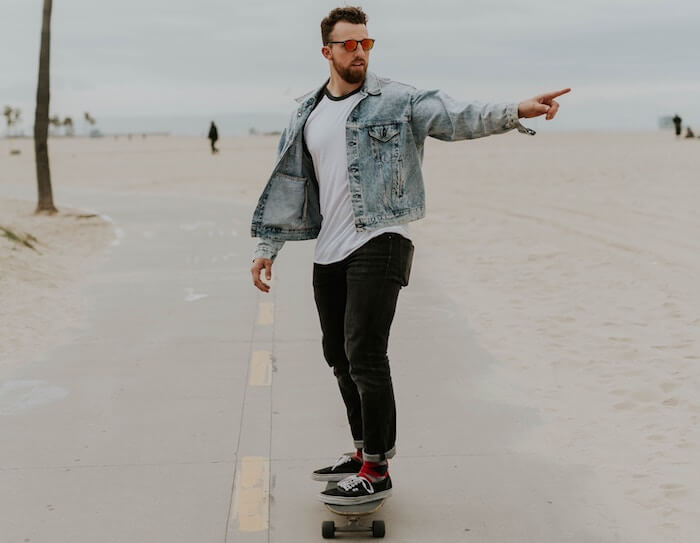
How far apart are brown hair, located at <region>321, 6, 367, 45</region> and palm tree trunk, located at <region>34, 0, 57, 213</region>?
18146 mm

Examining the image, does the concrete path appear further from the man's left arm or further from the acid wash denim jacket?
the man's left arm

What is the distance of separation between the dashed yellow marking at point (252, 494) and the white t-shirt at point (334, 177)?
1.18 m

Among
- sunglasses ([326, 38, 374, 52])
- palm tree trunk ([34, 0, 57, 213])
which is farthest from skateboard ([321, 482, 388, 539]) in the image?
palm tree trunk ([34, 0, 57, 213])

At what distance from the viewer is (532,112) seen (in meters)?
3.91

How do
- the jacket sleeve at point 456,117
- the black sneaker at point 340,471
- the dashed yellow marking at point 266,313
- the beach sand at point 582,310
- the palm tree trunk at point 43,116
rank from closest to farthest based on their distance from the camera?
1. the jacket sleeve at point 456,117
2. the black sneaker at point 340,471
3. the beach sand at point 582,310
4. the dashed yellow marking at point 266,313
5. the palm tree trunk at point 43,116

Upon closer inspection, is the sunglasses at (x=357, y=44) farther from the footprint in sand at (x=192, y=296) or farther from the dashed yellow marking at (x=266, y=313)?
the footprint in sand at (x=192, y=296)

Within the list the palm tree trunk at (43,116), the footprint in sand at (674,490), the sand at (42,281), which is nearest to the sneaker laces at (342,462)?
the footprint in sand at (674,490)

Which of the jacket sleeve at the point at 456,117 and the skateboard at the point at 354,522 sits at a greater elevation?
the jacket sleeve at the point at 456,117

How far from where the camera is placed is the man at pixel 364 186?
4168mm

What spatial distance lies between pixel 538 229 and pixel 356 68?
12287 mm

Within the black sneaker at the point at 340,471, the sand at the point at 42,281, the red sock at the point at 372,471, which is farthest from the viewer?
the sand at the point at 42,281

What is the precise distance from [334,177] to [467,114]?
652 mm

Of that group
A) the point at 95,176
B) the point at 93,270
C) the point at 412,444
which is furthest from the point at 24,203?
the point at 412,444

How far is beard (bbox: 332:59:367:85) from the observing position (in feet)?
13.7
